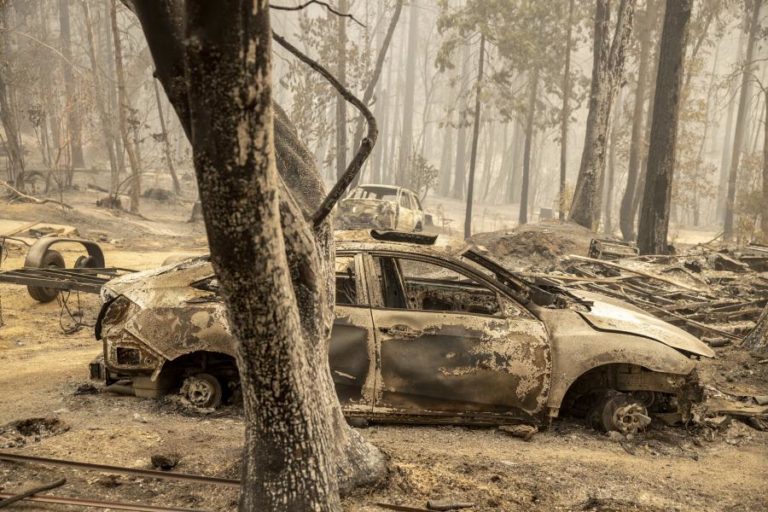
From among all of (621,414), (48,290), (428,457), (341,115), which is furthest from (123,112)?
(621,414)

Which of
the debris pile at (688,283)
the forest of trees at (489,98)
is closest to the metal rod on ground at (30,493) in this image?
the debris pile at (688,283)

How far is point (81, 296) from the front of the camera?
1021 cm

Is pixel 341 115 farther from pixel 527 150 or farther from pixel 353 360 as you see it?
pixel 353 360

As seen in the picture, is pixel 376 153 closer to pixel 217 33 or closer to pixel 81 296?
pixel 81 296

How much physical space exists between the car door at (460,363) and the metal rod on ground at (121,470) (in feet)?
4.60

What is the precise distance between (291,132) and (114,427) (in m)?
2.81

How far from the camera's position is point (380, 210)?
54.6 ft

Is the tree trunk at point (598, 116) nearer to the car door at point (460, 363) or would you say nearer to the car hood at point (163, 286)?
the car door at point (460, 363)

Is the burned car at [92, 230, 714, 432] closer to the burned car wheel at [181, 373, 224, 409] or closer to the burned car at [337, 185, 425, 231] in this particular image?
the burned car wheel at [181, 373, 224, 409]

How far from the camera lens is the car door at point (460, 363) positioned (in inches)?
197

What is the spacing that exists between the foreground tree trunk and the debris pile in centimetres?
466

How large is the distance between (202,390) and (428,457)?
2030 mm

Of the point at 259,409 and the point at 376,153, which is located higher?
the point at 376,153

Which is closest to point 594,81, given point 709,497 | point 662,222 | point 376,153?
point 662,222
